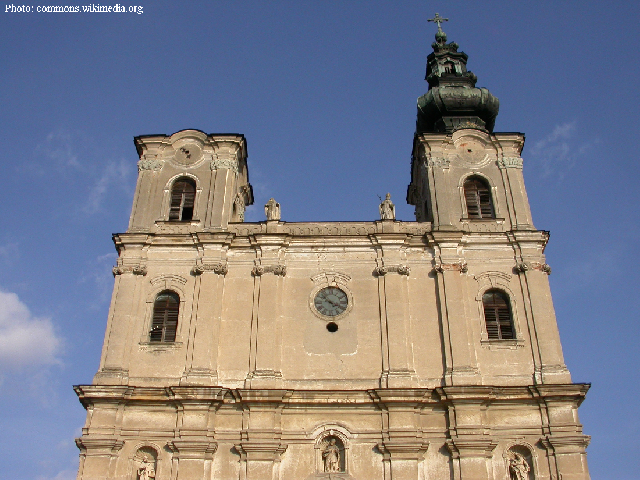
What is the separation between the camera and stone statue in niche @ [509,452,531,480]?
58.6 feet

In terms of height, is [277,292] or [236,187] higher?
[236,187]

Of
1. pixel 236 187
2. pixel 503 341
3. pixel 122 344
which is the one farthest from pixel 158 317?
pixel 503 341

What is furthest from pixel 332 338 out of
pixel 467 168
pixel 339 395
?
pixel 467 168

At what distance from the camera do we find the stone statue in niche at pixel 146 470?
18.0 meters

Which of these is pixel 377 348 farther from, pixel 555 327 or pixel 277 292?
pixel 555 327

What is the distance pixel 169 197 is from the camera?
2311cm

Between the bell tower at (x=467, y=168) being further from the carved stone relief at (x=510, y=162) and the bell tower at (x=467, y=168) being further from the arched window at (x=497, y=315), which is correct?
the arched window at (x=497, y=315)

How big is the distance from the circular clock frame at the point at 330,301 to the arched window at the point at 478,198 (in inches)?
206

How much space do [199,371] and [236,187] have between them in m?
7.53

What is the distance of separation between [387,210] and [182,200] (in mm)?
6916

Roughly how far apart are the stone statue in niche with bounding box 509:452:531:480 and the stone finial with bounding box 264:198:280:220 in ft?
33.5

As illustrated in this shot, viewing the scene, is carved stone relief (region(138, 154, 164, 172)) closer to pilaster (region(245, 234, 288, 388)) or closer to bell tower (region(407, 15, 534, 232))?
pilaster (region(245, 234, 288, 388))

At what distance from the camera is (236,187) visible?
2427cm

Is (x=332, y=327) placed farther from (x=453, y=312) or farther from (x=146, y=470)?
(x=146, y=470)
